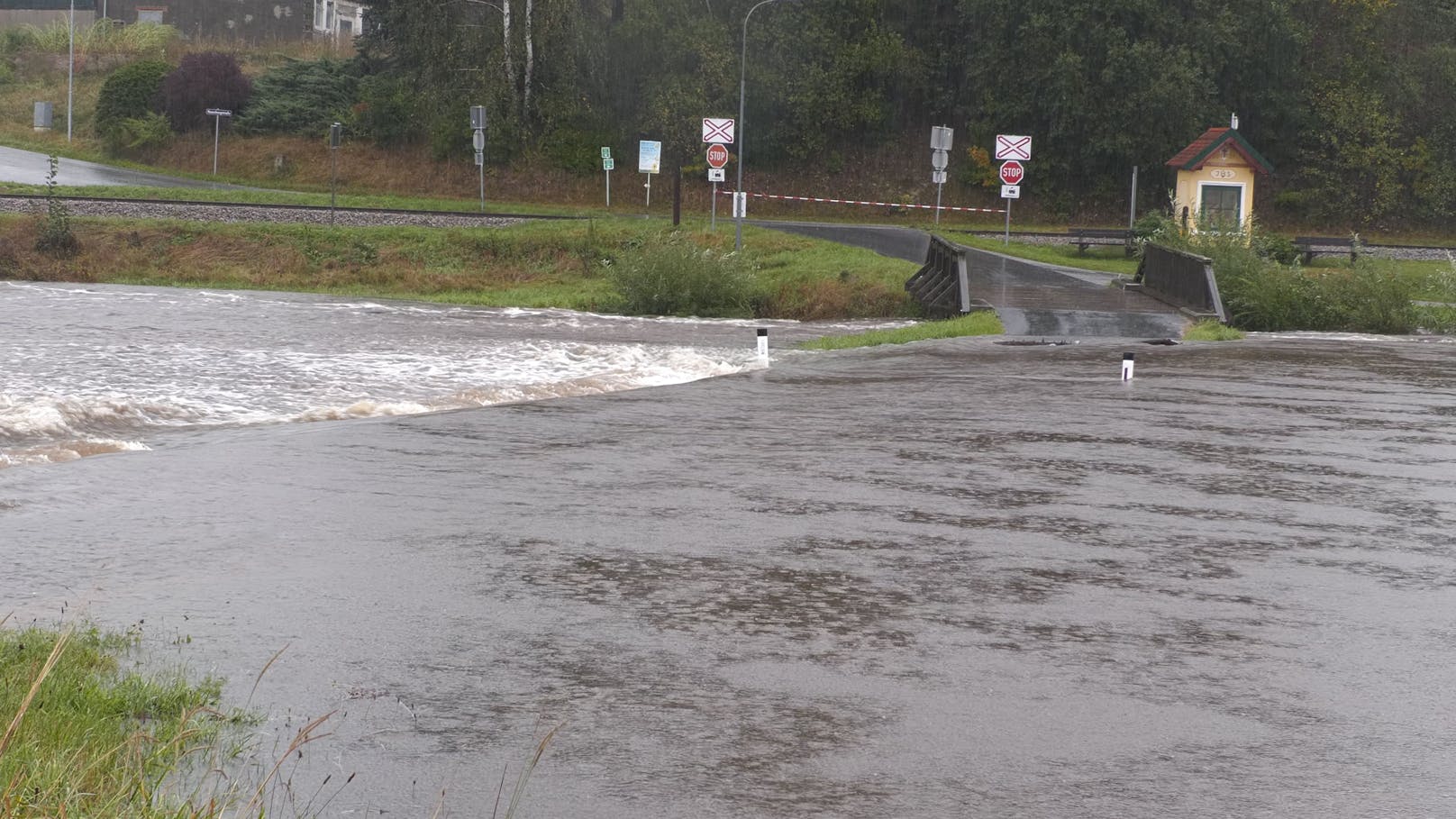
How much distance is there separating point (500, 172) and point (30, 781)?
63.0m

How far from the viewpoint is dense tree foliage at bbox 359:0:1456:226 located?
2420 inches

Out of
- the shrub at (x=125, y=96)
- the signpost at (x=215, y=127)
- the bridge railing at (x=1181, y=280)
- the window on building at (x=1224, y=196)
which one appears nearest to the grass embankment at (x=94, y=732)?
the bridge railing at (x=1181, y=280)

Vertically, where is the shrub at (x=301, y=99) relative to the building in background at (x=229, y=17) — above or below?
below

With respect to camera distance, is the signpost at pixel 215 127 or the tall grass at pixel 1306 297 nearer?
the tall grass at pixel 1306 297

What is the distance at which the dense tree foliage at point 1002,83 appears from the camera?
202ft

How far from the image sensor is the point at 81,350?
76.4 ft

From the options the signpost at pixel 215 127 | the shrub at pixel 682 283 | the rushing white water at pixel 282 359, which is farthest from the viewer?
the signpost at pixel 215 127

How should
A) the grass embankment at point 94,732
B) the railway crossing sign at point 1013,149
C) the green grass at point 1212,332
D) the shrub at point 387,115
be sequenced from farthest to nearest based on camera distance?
the shrub at point 387,115 → the railway crossing sign at point 1013,149 → the green grass at point 1212,332 → the grass embankment at point 94,732

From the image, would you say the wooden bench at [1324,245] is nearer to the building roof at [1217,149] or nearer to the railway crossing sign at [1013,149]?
the building roof at [1217,149]

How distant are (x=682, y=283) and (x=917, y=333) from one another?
8306mm

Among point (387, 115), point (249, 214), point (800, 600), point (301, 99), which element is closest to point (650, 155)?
point (249, 214)

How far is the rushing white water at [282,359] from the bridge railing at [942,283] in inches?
116

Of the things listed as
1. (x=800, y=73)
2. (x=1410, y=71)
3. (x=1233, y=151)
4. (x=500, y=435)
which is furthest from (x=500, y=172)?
(x=500, y=435)

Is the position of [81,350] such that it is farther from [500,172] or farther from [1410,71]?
[1410,71]
